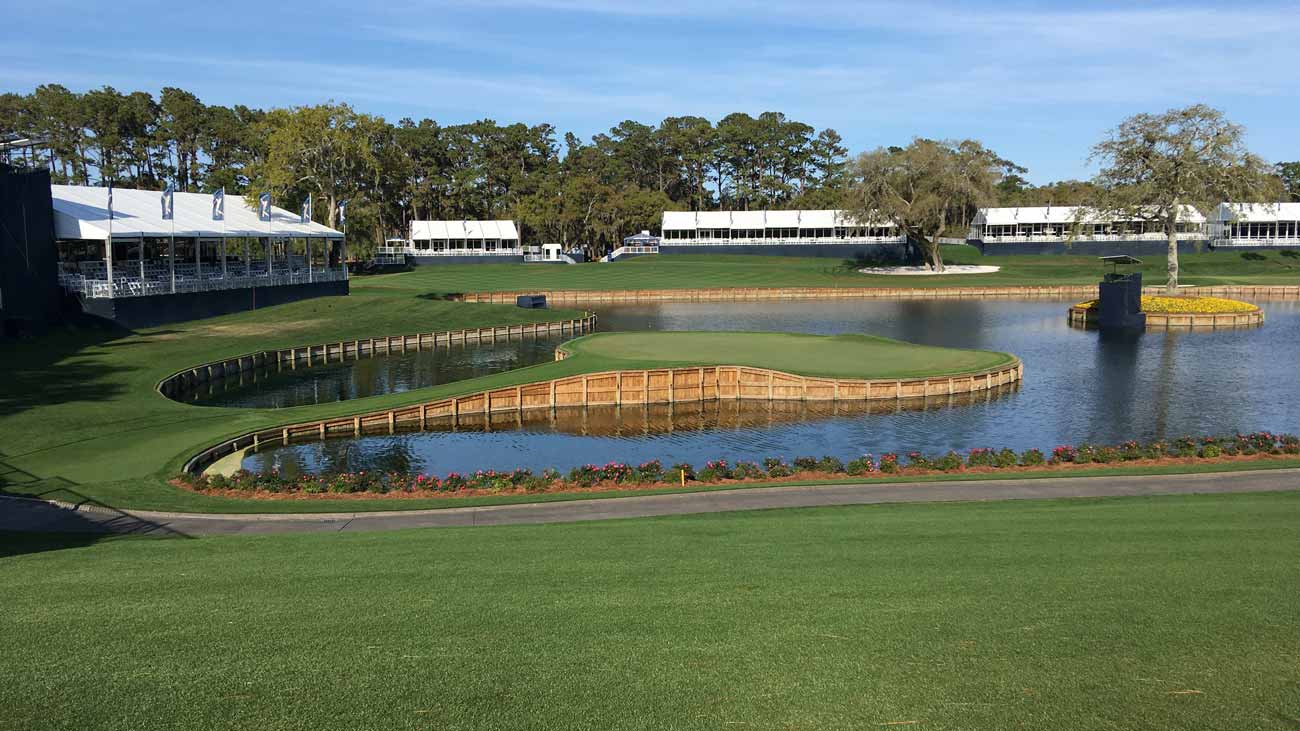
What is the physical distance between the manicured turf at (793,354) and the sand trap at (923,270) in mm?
58823

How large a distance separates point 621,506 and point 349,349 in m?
43.1

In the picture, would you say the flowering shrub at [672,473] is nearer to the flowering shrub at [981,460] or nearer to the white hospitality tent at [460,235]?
the flowering shrub at [981,460]

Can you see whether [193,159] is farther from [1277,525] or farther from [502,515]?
[1277,525]

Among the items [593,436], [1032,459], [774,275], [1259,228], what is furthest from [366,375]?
[1259,228]

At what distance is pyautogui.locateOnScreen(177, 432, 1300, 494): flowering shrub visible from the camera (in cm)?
2495

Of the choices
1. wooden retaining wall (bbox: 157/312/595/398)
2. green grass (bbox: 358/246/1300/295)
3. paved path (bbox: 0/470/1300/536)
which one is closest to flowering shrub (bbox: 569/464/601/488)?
paved path (bbox: 0/470/1300/536)

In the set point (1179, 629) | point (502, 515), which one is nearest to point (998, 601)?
point (1179, 629)

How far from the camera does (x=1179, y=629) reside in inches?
419

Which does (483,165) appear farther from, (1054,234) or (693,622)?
(693,622)

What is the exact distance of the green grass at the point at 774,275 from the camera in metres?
100

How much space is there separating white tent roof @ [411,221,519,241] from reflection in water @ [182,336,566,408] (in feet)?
212

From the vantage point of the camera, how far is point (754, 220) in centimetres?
13225

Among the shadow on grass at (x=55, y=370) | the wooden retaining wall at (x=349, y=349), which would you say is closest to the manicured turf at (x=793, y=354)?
the wooden retaining wall at (x=349, y=349)

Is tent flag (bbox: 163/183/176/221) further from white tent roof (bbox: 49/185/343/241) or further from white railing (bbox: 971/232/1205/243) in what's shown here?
white railing (bbox: 971/232/1205/243)
